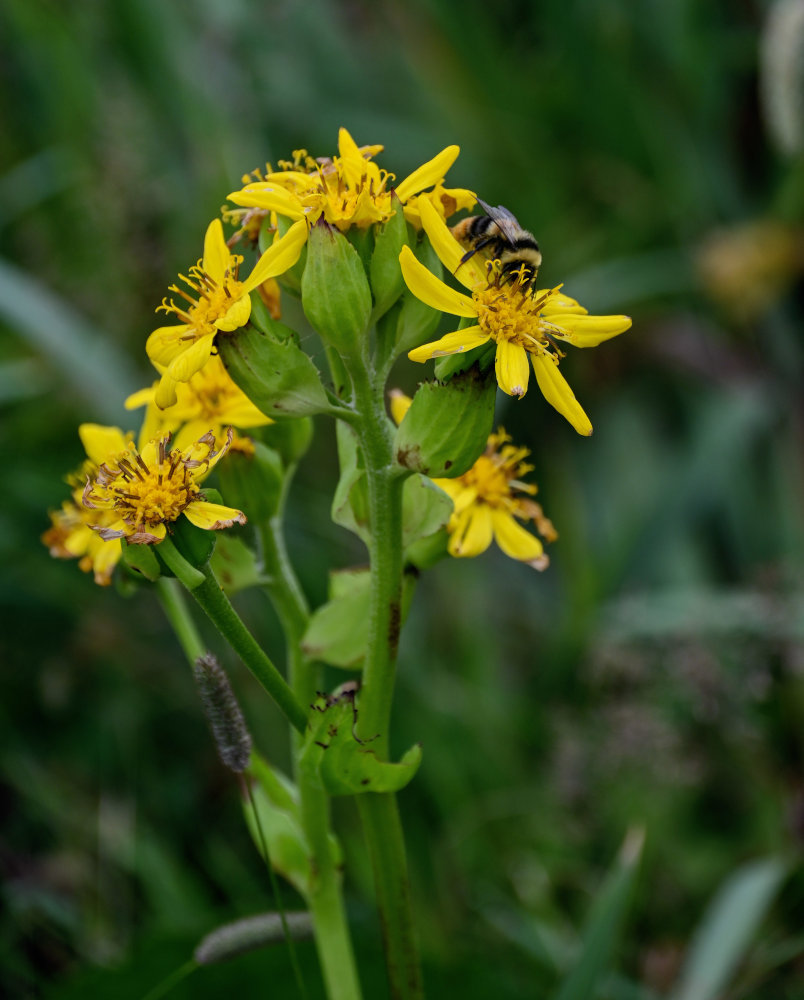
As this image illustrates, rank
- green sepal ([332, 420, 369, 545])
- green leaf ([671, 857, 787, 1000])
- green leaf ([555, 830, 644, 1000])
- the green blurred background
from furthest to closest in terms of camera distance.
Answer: the green blurred background < green leaf ([671, 857, 787, 1000]) < green leaf ([555, 830, 644, 1000]) < green sepal ([332, 420, 369, 545])

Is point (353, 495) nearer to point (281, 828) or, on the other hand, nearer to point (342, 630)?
point (342, 630)

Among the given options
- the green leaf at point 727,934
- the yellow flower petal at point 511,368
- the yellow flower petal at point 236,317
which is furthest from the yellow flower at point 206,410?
the green leaf at point 727,934

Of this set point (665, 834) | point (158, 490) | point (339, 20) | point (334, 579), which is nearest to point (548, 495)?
point (665, 834)

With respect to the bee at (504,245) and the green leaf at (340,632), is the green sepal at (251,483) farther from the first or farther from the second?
the bee at (504,245)

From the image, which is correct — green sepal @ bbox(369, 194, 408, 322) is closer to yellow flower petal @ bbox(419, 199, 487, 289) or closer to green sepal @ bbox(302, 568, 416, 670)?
yellow flower petal @ bbox(419, 199, 487, 289)

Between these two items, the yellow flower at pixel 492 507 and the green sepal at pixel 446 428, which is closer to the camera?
the green sepal at pixel 446 428

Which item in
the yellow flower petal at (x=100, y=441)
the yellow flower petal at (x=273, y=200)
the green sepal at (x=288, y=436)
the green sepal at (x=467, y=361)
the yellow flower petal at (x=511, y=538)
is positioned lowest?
the yellow flower petal at (x=511, y=538)

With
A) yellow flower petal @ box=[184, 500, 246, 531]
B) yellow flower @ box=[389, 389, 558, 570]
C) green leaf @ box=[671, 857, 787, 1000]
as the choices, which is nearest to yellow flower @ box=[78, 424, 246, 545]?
yellow flower petal @ box=[184, 500, 246, 531]
